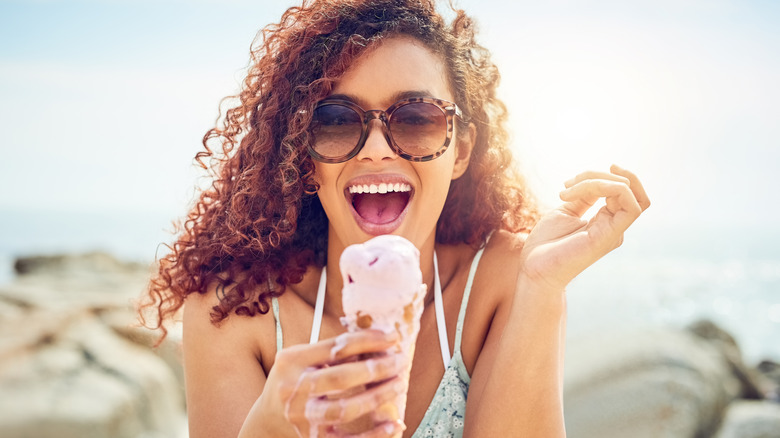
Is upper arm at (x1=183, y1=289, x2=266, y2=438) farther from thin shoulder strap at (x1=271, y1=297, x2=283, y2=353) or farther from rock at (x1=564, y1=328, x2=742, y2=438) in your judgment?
rock at (x1=564, y1=328, x2=742, y2=438)

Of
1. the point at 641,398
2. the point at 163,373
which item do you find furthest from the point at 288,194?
the point at 163,373

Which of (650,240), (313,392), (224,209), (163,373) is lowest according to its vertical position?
(313,392)

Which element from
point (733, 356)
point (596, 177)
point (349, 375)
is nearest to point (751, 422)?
point (733, 356)

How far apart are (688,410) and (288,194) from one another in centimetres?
428

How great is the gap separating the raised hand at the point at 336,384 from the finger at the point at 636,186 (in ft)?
4.09

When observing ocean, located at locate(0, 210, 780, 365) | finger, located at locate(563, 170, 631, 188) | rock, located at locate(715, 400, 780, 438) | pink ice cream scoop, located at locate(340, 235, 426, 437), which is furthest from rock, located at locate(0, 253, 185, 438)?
rock, located at locate(715, 400, 780, 438)

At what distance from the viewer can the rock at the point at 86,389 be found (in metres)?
5.60

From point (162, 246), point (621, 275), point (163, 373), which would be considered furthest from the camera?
point (621, 275)

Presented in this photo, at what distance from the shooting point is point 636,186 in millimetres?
2492

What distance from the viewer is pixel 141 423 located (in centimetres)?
597

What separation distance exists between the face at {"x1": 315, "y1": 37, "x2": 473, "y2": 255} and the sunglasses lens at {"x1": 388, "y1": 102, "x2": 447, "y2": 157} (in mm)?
58

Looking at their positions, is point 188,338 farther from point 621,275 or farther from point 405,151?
point 621,275

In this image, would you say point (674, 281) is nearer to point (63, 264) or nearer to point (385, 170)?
point (63, 264)

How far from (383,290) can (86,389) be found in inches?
210
